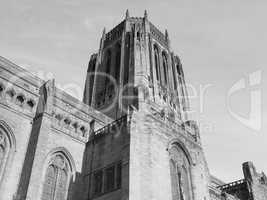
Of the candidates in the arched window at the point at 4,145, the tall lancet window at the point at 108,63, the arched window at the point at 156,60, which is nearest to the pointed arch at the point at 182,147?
the arched window at the point at 4,145

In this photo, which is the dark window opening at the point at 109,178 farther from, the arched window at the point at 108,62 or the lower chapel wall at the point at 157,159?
the arched window at the point at 108,62

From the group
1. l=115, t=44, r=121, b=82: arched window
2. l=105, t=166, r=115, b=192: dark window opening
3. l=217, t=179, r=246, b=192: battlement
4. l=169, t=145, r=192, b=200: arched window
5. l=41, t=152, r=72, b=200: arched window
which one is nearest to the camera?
l=105, t=166, r=115, b=192: dark window opening

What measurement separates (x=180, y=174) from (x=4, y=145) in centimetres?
1082

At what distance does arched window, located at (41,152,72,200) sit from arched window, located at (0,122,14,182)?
252 centimetres

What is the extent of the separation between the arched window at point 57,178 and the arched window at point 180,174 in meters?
6.58

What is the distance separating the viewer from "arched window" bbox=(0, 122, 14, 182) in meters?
18.0

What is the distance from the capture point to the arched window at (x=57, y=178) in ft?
62.5

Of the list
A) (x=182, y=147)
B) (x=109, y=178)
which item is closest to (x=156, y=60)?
(x=182, y=147)

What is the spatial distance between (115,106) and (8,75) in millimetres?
14847

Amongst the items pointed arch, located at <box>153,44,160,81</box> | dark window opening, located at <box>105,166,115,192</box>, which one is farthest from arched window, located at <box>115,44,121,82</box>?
dark window opening, located at <box>105,166,115,192</box>

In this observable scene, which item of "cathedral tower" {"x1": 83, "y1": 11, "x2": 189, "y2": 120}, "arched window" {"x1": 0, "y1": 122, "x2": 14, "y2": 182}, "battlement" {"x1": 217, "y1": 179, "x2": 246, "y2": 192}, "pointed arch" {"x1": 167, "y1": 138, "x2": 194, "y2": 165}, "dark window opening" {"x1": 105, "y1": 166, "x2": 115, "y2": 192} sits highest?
"cathedral tower" {"x1": 83, "y1": 11, "x2": 189, "y2": 120}

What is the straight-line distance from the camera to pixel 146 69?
120 ft

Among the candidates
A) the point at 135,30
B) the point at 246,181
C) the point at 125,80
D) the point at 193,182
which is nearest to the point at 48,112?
the point at 193,182

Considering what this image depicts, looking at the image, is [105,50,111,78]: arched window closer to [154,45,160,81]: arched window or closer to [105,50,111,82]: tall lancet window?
[105,50,111,82]: tall lancet window
